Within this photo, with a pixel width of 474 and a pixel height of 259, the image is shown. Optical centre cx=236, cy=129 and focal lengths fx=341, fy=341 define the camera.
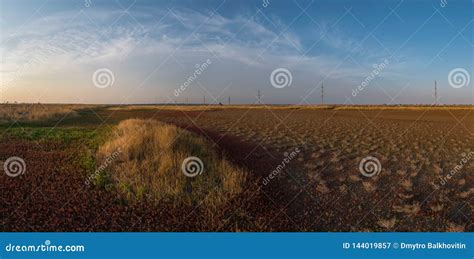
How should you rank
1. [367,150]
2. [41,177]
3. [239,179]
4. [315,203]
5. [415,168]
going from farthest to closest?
[367,150], [415,168], [41,177], [239,179], [315,203]

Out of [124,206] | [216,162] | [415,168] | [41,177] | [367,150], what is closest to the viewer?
[124,206]

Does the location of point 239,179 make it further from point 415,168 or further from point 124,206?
point 415,168

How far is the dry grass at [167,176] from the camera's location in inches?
272

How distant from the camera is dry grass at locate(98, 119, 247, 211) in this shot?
6914mm

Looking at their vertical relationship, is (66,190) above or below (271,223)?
above

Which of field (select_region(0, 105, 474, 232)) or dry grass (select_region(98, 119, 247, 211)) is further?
dry grass (select_region(98, 119, 247, 211))

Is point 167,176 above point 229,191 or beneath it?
above

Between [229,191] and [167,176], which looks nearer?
[229,191]

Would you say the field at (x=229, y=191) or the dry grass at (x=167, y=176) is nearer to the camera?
the field at (x=229, y=191)

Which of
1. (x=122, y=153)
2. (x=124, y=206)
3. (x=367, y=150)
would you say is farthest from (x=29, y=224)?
(x=367, y=150)

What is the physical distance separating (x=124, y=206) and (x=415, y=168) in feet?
27.9

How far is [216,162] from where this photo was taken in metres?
9.44

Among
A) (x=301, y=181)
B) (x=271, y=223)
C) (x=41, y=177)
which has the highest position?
(x=41, y=177)

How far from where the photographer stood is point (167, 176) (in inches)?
308
